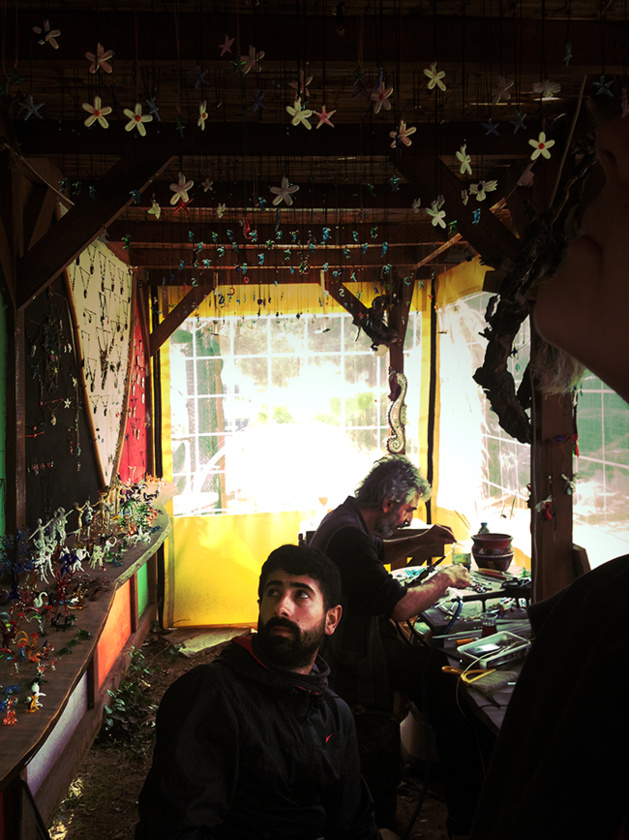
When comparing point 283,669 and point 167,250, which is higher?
point 167,250

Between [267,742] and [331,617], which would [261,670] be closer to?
[267,742]

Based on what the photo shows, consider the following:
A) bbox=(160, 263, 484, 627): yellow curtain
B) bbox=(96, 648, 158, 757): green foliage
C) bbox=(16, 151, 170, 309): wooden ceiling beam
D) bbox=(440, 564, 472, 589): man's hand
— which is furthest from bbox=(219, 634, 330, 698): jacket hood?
bbox=(160, 263, 484, 627): yellow curtain

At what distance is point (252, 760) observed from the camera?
5.73 ft

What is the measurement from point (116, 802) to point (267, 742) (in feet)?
8.24

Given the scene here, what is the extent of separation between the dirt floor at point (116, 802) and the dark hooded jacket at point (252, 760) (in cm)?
143

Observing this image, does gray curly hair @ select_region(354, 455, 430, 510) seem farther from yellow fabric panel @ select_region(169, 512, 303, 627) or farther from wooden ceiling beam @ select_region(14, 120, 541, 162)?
yellow fabric panel @ select_region(169, 512, 303, 627)

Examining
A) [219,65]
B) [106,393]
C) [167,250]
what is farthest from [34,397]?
[167,250]

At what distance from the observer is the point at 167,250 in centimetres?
598

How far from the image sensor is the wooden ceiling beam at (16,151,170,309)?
3090 mm

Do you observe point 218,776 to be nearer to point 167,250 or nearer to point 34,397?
point 34,397

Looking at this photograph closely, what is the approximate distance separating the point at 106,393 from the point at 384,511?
8.74ft

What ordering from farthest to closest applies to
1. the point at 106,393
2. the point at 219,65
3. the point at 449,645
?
the point at 106,393, the point at 449,645, the point at 219,65

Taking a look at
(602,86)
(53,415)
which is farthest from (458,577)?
(53,415)

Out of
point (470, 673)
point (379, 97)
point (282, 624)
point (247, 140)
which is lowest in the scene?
point (470, 673)
